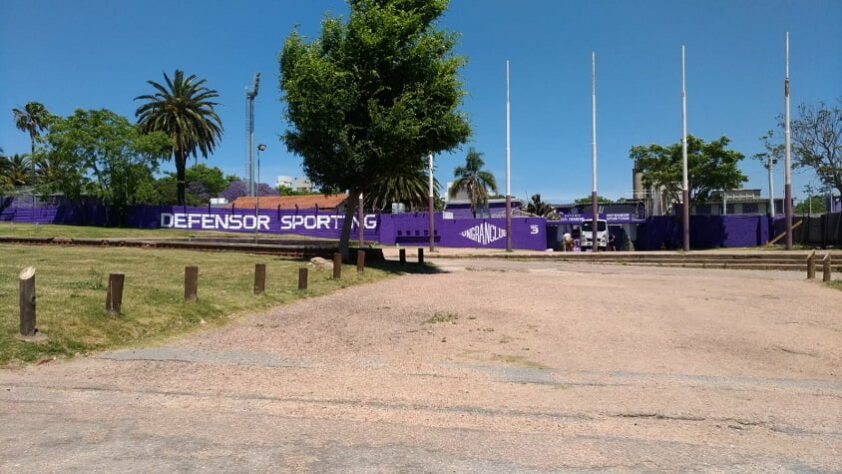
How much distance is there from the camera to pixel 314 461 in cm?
424

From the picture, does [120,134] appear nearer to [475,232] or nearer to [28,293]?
[475,232]

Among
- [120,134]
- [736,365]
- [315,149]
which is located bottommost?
[736,365]

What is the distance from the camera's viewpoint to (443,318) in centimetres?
1063

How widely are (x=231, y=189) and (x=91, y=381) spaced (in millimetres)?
110335

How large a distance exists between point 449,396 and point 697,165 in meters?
54.0

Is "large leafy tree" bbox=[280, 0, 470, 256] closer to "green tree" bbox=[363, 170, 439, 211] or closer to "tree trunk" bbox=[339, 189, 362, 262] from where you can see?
"tree trunk" bbox=[339, 189, 362, 262]

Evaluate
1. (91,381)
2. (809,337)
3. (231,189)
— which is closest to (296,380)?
(91,381)

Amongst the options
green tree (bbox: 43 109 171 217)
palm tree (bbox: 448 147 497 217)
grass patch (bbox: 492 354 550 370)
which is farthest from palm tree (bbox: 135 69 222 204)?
grass patch (bbox: 492 354 550 370)

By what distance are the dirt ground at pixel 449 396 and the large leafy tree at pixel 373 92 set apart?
8.16 metres

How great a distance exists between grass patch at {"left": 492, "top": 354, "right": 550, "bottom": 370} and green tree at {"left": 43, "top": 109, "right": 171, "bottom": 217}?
142ft

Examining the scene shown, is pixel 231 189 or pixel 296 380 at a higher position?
pixel 231 189

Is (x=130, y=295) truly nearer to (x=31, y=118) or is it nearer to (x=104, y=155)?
(x=104, y=155)

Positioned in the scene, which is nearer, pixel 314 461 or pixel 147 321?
pixel 314 461

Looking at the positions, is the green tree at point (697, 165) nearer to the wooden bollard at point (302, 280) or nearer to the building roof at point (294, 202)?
the building roof at point (294, 202)
